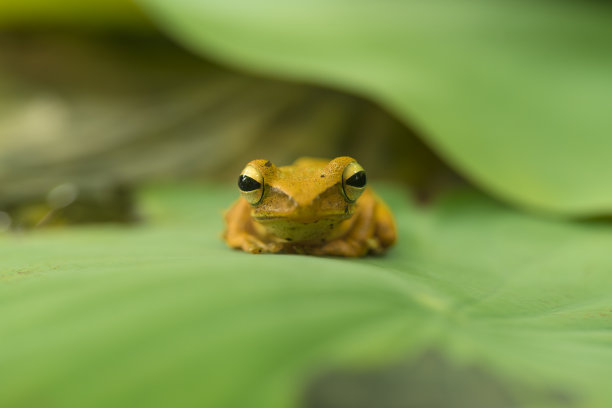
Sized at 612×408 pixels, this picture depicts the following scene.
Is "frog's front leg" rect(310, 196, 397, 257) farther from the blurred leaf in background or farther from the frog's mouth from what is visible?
the blurred leaf in background

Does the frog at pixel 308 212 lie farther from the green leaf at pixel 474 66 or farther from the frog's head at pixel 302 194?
the green leaf at pixel 474 66

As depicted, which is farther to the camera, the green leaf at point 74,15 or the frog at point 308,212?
the green leaf at point 74,15

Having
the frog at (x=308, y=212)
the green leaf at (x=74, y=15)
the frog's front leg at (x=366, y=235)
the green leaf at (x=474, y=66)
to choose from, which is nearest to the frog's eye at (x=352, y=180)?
the frog at (x=308, y=212)

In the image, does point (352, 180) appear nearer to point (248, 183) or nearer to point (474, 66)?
point (248, 183)

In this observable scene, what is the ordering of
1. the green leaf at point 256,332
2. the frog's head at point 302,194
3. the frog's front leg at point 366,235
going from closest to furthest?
the green leaf at point 256,332, the frog's head at point 302,194, the frog's front leg at point 366,235

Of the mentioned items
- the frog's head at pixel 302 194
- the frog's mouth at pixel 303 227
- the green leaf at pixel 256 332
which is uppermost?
the frog's head at pixel 302 194

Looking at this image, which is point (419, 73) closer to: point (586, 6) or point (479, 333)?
point (586, 6)

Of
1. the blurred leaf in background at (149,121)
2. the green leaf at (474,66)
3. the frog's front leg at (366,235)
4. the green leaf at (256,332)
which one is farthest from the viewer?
the blurred leaf in background at (149,121)
